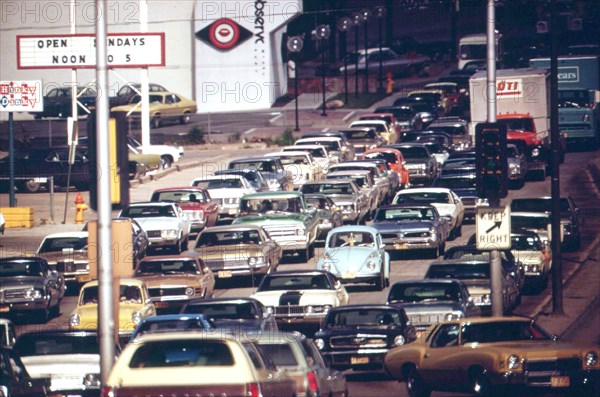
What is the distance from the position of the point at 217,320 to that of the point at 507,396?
6.88 metres

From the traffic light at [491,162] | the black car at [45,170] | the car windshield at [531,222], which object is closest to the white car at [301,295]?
the traffic light at [491,162]

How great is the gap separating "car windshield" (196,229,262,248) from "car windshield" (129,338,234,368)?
56.9 ft

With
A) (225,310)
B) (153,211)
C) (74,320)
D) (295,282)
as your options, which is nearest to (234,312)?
(225,310)

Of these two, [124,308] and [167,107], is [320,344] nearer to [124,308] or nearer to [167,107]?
[124,308]

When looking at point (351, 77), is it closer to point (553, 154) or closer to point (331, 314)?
point (553, 154)

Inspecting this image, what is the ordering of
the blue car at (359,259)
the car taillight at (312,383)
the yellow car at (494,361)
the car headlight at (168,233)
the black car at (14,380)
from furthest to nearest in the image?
the car headlight at (168,233) → the blue car at (359,259) → the yellow car at (494,361) → the car taillight at (312,383) → the black car at (14,380)

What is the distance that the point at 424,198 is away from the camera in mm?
36188

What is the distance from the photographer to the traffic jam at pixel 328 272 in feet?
55.7

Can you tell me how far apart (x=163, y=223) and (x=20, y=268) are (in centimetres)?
638

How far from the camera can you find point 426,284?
82.7 feet

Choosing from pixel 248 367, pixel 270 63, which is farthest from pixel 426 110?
pixel 248 367

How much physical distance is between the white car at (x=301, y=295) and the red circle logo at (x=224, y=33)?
39.2 m

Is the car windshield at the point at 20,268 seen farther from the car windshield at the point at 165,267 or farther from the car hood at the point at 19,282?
the car windshield at the point at 165,267

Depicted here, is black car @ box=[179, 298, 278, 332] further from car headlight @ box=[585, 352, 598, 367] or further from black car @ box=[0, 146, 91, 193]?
black car @ box=[0, 146, 91, 193]
